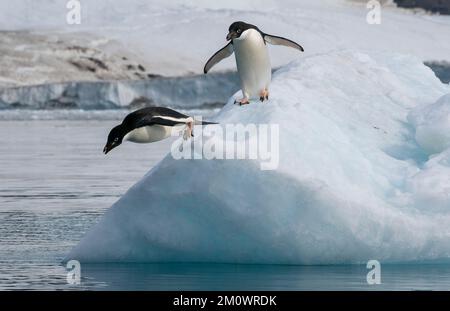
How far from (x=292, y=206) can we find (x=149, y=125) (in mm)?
866

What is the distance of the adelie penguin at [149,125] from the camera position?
6646mm

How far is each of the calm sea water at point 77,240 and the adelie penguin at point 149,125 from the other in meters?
0.69

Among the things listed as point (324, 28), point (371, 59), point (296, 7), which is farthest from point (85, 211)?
point (296, 7)

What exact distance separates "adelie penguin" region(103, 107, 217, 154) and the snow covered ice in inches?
5.1

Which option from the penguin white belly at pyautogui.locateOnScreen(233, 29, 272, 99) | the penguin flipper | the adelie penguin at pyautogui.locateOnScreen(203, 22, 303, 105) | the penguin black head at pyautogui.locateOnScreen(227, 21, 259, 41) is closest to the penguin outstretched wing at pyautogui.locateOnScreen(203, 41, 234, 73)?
the adelie penguin at pyautogui.locateOnScreen(203, 22, 303, 105)

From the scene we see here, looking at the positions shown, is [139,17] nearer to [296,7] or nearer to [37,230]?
[296,7]

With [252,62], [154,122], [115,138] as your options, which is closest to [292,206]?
[154,122]

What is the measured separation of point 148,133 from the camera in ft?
22.2

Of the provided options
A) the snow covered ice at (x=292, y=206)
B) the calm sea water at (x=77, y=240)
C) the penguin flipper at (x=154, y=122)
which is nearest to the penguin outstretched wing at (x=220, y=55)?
the snow covered ice at (x=292, y=206)

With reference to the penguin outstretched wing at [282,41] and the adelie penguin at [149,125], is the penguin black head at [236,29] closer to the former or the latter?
the penguin outstretched wing at [282,41]

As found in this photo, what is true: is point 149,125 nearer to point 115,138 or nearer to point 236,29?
point 115,138

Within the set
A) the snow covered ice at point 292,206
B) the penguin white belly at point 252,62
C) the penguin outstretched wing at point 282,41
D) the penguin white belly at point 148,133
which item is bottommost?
the snow covered ice at point 292,206

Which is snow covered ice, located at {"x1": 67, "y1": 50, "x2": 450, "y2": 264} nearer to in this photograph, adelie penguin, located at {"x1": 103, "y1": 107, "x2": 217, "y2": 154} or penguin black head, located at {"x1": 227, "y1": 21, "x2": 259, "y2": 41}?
adelie penguin, located at {"x1": 103, "y1": 107, "x2": 217, "y2": 154}

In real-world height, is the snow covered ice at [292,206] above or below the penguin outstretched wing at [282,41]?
below
